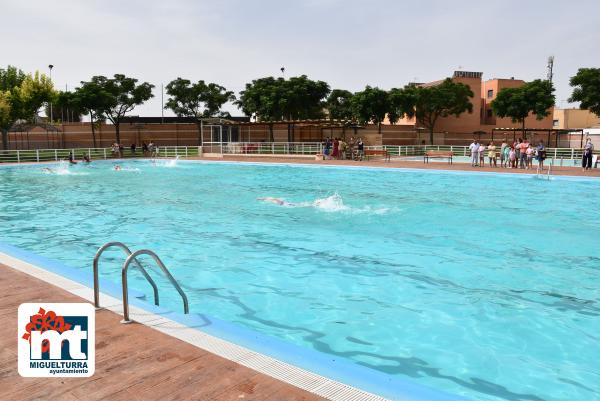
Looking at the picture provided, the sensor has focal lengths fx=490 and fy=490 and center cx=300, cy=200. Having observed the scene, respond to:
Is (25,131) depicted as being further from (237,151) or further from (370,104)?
(370,104)

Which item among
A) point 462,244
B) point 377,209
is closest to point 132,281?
point 462,244

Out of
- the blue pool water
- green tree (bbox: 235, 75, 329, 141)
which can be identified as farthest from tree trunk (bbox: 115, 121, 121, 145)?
the blue pool water

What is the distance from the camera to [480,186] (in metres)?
20.4

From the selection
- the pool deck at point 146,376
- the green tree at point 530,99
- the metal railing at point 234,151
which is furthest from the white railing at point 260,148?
the pool deck at point 146,376

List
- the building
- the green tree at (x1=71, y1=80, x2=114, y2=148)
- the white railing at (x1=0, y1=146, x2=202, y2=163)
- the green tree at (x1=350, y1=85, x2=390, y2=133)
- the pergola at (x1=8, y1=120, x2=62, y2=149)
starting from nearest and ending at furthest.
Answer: the white railing at (x1=0, y1=146, x2=202, y2=163)
the pergola at (x1=8, y1=120, x2=62, y2=149)
the green tree at (x1=71, y1=80, x2=114, y2=148)
the green tree at (x1=350, y1=85, x2=390, y2=133)
the building

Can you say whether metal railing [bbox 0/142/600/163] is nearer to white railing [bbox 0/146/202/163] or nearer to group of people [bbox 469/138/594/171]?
white railing [bbox 0/146/202/163]

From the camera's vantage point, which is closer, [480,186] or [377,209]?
[377,209]

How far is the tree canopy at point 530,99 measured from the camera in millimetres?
53219

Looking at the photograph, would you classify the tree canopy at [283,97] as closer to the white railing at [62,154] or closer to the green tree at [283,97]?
the green tree at [283,97]

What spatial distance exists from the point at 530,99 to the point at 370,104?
A: 18.1 metres

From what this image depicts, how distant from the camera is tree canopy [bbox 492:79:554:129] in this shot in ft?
175

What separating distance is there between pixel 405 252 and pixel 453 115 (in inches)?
2243

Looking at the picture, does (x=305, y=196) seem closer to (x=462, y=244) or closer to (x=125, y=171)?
(x=462, y=244)


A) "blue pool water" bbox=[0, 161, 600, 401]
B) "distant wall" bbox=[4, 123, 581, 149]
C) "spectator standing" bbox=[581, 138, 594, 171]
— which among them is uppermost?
"distant wall" bbox=[4, 123, 581, 149]
